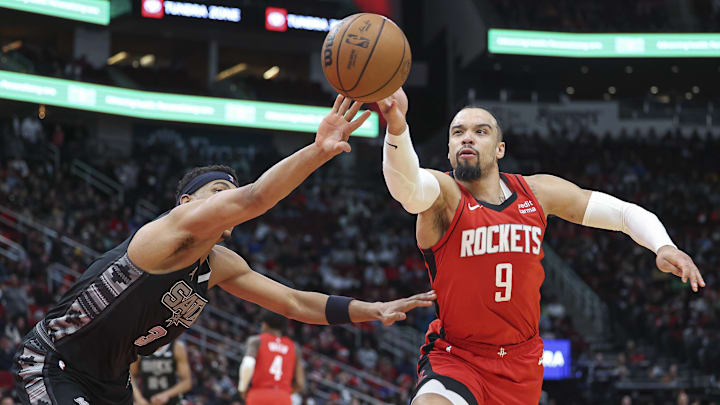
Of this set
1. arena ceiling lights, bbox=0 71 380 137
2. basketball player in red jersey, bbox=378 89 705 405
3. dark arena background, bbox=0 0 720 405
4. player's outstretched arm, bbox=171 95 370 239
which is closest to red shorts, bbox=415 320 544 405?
basketball player in red jersey, bbox=378 89 705 405

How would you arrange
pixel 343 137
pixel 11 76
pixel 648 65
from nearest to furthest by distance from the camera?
pixel 343 137 < pixel 11 76 < pixel 648 65

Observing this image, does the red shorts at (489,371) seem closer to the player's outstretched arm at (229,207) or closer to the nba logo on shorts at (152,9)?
the player's outstretched arm at (229,207)

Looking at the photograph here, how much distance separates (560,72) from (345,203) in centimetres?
1217

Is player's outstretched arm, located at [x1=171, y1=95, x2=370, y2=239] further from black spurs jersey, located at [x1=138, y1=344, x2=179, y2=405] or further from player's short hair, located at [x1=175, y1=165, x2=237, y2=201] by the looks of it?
black spurs jersey, located at [x1=138, y1=344, x2=179, y2=405]

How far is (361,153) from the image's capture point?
3141 cm

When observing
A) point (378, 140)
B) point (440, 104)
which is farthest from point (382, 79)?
point (440, 104)

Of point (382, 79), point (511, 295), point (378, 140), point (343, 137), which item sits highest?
point (378, 140)

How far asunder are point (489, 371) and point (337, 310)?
0.99 meters

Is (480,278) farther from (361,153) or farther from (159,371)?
(361,153)

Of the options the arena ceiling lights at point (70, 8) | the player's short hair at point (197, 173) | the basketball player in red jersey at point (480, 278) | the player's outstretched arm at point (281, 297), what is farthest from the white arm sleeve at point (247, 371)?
the arena ceiling lights at point (70, 8)

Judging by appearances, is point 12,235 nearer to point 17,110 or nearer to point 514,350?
point 17,110

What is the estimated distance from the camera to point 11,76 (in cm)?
2259

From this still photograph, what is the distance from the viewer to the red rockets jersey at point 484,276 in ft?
17.1

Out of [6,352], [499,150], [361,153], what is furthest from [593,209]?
[361,153]
